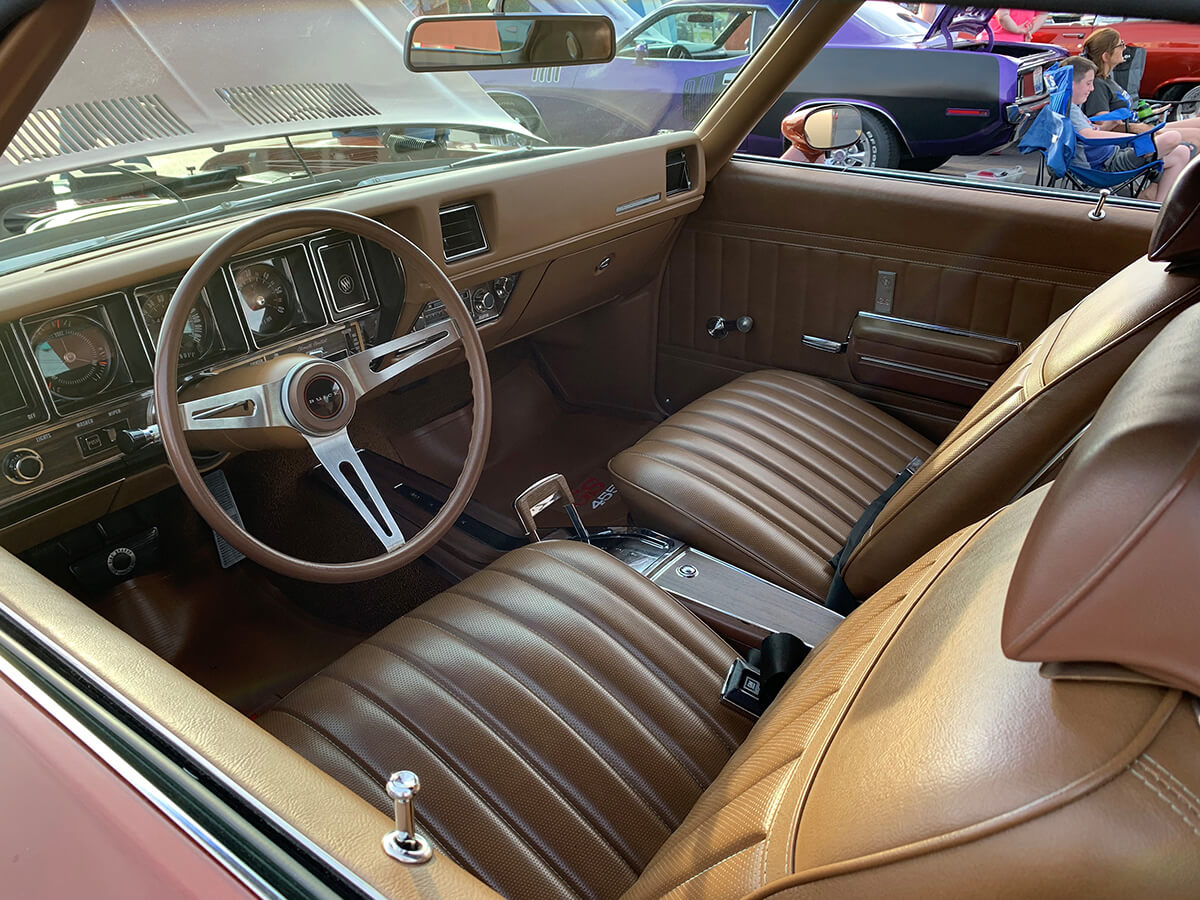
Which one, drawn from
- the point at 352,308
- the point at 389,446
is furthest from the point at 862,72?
the point at 352,308

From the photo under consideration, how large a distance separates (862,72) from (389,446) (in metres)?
3.67

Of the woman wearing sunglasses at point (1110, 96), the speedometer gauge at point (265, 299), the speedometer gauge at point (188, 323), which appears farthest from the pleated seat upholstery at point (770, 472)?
the woman wearing sunglasses at point (1110, 96)

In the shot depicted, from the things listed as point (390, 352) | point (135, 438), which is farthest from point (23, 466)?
point (390, 352)

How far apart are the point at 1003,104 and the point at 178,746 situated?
4664 millimetres

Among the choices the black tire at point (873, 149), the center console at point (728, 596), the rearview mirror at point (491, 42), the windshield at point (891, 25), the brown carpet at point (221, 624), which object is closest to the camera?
the center console at point (728, 596)

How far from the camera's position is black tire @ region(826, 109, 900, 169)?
2754 millimetres

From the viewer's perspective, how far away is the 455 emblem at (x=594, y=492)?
8.61 ft

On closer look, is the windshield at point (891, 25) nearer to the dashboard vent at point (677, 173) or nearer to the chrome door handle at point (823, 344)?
the dashboard vent at point (677, 173)

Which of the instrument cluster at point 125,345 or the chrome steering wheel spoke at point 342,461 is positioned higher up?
the instrument cluster at point 125,345

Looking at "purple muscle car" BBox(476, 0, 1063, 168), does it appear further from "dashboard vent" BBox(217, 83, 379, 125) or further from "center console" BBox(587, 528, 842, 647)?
"center console" BBox(587, 528, 842, 647)

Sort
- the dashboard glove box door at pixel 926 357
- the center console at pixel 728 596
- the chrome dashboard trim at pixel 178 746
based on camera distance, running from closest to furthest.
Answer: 1. the chrome dashboard trim at pixel 178 746
2. the center console at pixel 728 596
3. the dashboard glove box door at pixel 926 357

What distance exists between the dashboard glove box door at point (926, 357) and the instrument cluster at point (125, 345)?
133 cm

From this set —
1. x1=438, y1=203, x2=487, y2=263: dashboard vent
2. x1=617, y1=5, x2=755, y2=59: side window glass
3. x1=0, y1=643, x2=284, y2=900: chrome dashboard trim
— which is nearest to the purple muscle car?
x1=617, y1=5, x2=755, y2=59: side window glass

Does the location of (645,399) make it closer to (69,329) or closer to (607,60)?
(607,60)
